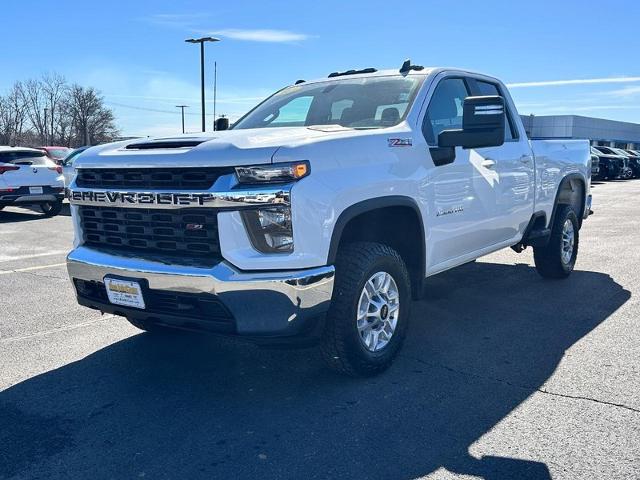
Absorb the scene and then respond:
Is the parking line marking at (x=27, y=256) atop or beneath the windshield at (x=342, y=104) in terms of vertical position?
beneath

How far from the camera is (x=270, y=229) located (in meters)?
3.30

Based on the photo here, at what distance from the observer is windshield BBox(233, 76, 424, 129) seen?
4.50 metres

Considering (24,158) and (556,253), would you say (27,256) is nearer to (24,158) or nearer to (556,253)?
(24,158)

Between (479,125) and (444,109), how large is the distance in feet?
2.24

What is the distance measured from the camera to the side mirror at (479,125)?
162 inches

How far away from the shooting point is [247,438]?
319 cm

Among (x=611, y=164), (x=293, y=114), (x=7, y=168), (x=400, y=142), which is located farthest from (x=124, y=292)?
(x=611, y=164)

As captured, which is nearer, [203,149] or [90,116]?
[203,149]

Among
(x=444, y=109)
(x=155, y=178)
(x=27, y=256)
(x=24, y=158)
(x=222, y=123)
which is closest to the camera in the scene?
(x=155, y=178)

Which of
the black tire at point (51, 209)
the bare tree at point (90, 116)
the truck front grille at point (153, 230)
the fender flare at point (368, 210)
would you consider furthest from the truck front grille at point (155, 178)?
the bare tree at point (90, 116)

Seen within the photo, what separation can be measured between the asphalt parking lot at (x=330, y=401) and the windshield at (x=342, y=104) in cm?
169

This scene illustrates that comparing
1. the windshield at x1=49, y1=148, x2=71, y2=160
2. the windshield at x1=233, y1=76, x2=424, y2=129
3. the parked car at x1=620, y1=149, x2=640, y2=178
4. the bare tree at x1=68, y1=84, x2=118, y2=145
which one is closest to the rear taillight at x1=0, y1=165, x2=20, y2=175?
the windshield at x1=49, y1=148, x2=71, y2=160

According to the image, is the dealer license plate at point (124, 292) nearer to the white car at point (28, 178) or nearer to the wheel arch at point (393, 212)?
the wheel arch at point (393, 212)

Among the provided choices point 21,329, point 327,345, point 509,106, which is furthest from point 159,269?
point 509,106
